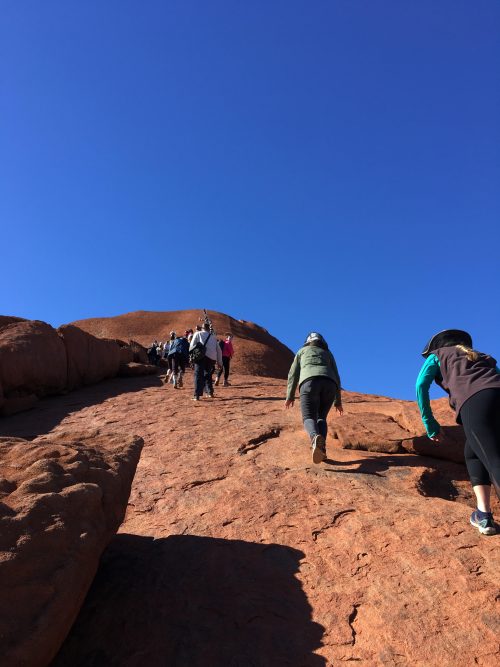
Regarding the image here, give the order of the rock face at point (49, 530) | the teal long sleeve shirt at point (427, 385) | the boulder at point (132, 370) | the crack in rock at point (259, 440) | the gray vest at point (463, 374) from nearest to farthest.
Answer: the rock face at point (49, 530) < the gray vest at point (463, 374) < the teal long sleeve shirt at point (427, 385) < the crack in rock at point (259, 440) < the boulder at point (132, 370)

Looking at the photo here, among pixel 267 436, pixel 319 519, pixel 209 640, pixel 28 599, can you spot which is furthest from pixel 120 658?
pixel 267 436

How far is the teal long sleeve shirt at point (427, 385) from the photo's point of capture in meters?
3.99

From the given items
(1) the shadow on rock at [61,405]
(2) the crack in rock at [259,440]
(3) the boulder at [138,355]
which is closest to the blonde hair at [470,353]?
(2) the crack in rock at [259,440]

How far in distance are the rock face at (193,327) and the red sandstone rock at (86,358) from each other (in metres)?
20.4

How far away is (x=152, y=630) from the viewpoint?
266 cm

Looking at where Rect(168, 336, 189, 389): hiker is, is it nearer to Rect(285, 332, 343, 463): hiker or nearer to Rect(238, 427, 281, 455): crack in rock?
Rect(238, 427, 281, 455): crack in rock

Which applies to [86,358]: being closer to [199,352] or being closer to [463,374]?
[199,352]

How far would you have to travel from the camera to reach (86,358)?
13.3m

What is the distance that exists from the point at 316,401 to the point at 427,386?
1.50 metres

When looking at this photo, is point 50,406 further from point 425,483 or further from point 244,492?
point 425,483

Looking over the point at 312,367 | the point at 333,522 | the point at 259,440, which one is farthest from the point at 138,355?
the point at 333,522

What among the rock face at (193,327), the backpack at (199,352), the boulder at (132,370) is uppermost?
the rock face at (193,327)

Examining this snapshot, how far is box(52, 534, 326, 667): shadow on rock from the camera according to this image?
2.47 m

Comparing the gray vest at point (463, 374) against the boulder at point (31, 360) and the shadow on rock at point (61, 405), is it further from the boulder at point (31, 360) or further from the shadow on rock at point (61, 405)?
the boulder at point (31, 360)
